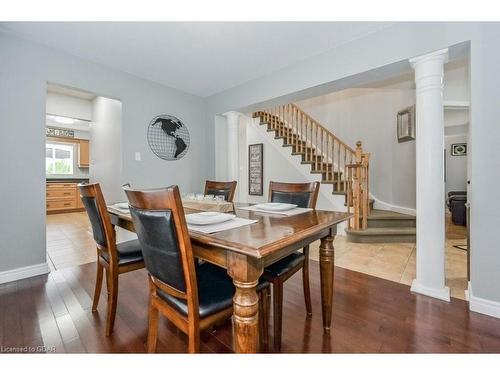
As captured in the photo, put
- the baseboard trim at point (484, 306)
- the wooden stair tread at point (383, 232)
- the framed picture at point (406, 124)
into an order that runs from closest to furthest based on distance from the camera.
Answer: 1. the baseboard trim at point (484, 306)
2. the wooden stair tread at point (383, 232)
3. the framed picture at point (406, 124)

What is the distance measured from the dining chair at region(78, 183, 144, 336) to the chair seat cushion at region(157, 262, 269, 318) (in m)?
0.51

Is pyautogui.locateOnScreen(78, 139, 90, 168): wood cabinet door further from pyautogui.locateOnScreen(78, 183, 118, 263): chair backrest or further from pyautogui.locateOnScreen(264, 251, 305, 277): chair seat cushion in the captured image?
pyautogui.locateOnScreen(264, 251, 305, 277): chair seat cushion

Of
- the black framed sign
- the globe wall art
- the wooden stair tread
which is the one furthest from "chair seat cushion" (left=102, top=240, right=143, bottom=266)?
the black framed sign

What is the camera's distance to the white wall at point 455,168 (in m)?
6.33

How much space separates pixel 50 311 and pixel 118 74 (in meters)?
2.56

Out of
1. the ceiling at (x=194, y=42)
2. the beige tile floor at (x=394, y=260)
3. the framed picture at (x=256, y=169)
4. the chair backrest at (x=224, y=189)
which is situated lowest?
the beige tile floor at (x=394, y=260)

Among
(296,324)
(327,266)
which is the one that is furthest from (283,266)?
(296,324)

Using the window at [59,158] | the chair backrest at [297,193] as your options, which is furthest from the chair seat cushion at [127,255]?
the window at [59,158]

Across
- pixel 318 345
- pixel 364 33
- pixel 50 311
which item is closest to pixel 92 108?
pixel 50 311

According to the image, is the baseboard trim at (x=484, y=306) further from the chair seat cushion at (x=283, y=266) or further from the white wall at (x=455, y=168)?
the white wall at (x=455, y=168)

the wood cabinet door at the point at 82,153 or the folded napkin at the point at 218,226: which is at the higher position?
the wood cabinet door at the point at 82,153

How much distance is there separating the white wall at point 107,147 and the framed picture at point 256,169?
3.11m

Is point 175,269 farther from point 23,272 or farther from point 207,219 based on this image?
point 23,272
